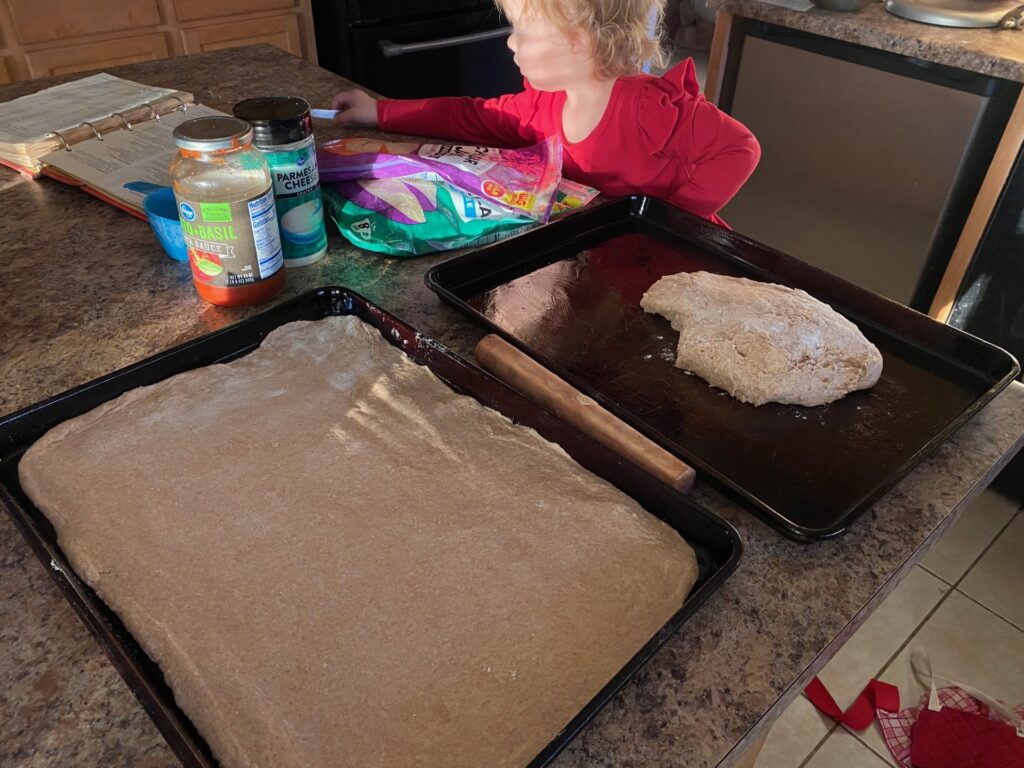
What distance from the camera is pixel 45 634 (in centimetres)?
53

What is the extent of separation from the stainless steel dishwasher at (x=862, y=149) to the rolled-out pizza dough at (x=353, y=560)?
5.14 ft

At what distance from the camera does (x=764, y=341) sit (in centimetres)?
83

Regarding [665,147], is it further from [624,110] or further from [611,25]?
[611,25]

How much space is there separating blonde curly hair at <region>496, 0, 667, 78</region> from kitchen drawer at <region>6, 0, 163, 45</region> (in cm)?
163

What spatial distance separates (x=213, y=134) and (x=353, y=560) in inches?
17.7

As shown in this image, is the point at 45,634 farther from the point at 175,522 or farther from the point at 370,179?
the point at 370,179

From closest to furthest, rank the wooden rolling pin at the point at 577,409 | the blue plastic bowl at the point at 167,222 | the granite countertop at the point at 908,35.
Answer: the wooden rolling pin at the point at 577,409
the blue plastic bowl at the point at 167,222
the granite countertop at the point at 908,35

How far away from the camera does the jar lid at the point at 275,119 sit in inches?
32.4

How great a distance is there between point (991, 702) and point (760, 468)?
→ 3.34 feet

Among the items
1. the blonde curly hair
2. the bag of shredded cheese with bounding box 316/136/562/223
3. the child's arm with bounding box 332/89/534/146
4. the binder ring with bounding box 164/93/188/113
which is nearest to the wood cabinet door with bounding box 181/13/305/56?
the binder ring with bounding box 164/93/188/113

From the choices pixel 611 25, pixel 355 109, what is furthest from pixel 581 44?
pixel 355 109

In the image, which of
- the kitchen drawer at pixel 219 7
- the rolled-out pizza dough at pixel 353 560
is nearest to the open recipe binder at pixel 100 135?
the rolled-out pizza dough at pixel 353 560

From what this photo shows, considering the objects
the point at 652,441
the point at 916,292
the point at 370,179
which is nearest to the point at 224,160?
the point at 370,179

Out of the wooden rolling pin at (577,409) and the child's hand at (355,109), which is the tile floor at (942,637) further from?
the child's hand at (355,109)
